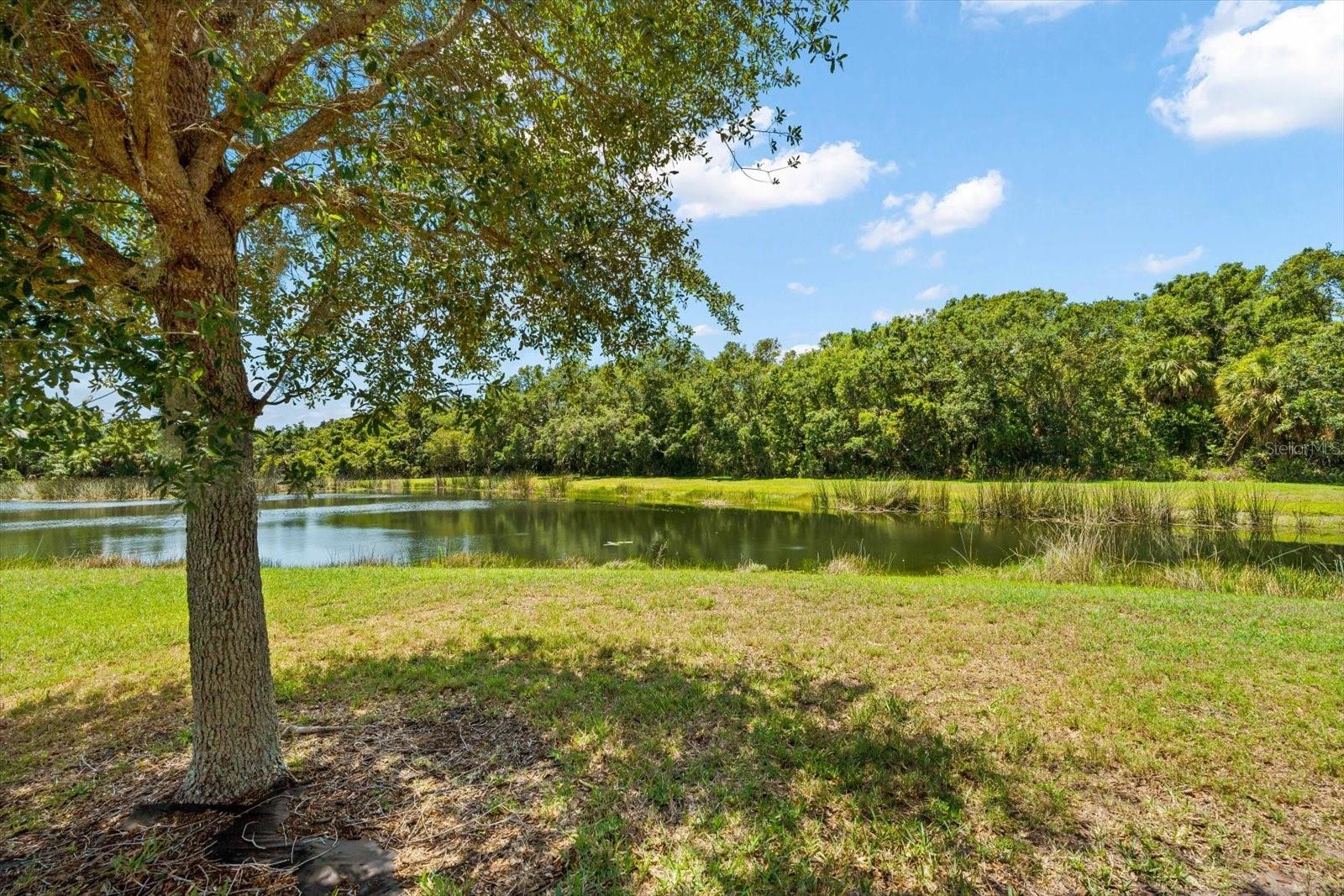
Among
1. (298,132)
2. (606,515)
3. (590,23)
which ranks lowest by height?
(606,515)

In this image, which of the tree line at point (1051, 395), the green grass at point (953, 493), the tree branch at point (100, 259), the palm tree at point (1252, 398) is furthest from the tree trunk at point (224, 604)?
the palm tree at point (1252, 398)

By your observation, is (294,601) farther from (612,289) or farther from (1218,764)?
(1218,764)

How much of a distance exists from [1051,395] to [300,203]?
131 feet

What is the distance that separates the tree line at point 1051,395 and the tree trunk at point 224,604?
18.5 m

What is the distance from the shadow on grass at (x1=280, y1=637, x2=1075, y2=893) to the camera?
276 cm

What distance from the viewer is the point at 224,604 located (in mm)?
3115

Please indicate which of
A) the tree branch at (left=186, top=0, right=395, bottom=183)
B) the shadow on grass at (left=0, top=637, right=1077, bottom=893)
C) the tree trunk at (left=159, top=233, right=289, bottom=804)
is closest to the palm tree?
the shadow on grass at (left=0, top=637, right=1077, bottom=893)

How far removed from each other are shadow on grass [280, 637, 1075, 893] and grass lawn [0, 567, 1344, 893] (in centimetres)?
2

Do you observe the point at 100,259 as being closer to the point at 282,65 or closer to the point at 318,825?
the point at 282,65

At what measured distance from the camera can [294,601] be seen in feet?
26.8

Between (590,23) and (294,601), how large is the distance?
7.98 meters

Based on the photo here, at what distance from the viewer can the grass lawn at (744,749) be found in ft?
9.08

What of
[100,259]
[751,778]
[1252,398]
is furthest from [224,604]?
[1252,398]

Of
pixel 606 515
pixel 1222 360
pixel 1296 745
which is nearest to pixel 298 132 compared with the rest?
pixel 1296 745
